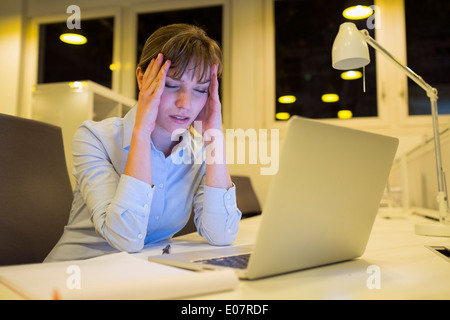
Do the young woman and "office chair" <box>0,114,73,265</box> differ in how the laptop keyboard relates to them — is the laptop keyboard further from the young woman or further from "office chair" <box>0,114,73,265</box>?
"office chair" <box>0,114,73,265</box>

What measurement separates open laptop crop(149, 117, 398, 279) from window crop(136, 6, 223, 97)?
10.6 feet

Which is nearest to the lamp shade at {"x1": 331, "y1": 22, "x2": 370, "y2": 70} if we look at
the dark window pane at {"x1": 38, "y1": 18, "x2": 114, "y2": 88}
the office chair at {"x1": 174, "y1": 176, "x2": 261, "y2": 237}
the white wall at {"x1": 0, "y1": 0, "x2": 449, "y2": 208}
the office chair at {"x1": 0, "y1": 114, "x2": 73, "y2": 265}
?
the office chair at {"x1": 0, "y1": 114, "x2": 73, "y2": 265}

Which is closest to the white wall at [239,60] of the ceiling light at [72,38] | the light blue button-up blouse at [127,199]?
the ceiling light at [72,38]

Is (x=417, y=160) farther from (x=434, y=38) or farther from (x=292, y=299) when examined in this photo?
(x=292, y=299)

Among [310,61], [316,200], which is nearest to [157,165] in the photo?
[316,200]

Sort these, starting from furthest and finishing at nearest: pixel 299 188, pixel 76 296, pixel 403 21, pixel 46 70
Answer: pixel 46 70, pixel 403 21, pixel 299 188, pixel 76 296

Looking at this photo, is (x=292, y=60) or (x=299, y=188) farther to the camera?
(x=292, y=60)

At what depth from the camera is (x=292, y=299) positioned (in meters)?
0.43

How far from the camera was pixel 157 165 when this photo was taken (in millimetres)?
988

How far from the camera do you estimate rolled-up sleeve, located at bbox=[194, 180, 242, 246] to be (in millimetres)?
906

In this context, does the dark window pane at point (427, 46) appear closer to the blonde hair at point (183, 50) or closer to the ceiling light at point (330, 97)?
the ceiling light at point (330, 97)

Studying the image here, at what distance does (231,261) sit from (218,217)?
0.32m

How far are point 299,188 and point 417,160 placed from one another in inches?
82.9
